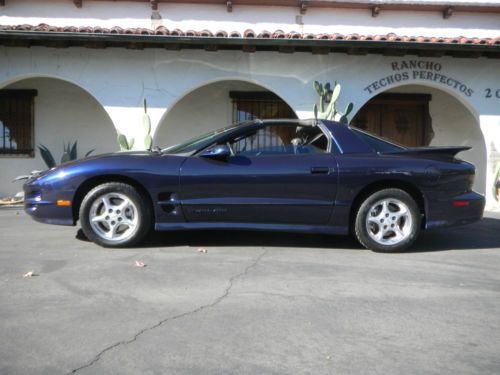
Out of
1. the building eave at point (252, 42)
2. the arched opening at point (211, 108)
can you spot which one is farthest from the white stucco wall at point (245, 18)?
the building eave at point (252, 42)

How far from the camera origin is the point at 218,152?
16.9ft

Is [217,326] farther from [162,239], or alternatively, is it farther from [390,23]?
[390,23]

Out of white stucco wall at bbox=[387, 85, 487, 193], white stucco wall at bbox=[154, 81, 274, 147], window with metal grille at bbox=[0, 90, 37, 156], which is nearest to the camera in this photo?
window with metal grille at bbox=[0, 90, 37, 156]

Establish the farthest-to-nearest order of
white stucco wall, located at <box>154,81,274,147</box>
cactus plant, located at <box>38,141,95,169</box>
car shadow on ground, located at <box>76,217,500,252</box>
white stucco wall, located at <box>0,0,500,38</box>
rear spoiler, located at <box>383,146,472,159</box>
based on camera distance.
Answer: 1. white stucco wall, located at <box>0,0,500,38</box>
2. white stucco wall, located at <box>154,81,274,147</box>
3. cactus plant, located at <box>38,141,95,169</box>
4. car shadow on ground, located at <box>76,217,500,252</box>
5. rear spoiler, located at <box>383,146,472,159</box>

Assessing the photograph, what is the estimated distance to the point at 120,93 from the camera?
30.7 ft

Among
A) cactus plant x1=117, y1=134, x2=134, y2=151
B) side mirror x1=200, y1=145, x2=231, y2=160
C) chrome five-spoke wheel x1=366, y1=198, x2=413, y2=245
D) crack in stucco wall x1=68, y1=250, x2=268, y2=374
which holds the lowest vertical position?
crack in stucco wall x1=68, y1=250, x2=268, y2=374

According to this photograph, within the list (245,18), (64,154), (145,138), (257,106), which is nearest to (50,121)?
(64,154)

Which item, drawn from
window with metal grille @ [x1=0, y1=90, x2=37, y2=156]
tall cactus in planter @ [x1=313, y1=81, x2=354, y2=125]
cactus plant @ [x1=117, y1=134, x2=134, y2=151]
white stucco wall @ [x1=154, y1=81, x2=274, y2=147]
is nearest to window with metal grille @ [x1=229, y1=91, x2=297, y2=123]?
white stucco wall @ [x1=154, y1=81, x2=274, y2=147]

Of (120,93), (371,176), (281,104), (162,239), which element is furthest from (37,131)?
(371,176)

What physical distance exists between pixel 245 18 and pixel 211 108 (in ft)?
8.33

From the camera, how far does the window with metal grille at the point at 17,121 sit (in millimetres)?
10664

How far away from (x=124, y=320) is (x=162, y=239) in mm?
2593

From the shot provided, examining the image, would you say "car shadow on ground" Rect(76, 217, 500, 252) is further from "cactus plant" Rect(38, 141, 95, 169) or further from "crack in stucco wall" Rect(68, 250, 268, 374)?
"cactus plant" Rect(38, 141, 95, 169)

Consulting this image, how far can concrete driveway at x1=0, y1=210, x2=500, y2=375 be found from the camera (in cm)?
274
